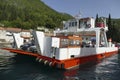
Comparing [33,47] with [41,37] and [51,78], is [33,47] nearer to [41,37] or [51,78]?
[41,37]

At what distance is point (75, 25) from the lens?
33.2 m

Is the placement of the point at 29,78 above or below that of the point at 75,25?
below

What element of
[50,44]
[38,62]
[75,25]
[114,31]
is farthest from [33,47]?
[114,31]

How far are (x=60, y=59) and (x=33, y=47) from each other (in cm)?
640

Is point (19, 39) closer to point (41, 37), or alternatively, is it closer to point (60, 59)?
point (41, 37)

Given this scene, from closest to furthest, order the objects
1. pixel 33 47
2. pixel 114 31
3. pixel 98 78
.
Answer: pixel 98 78 → pixel 33 47 → pixel 114 31

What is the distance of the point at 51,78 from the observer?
18875 millimetres

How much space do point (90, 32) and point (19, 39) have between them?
11.4 metres

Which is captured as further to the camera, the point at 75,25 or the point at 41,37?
the point at 75,25

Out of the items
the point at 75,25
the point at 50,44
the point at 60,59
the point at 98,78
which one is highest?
the point at 75,25

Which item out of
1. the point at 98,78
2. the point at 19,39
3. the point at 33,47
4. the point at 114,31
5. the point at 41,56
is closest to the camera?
the point at 98,78

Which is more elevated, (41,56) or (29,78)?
(41,56)

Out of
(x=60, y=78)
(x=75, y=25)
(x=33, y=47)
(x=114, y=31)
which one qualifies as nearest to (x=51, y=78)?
(x=60, y=78)

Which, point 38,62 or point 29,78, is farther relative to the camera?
point 38,62
